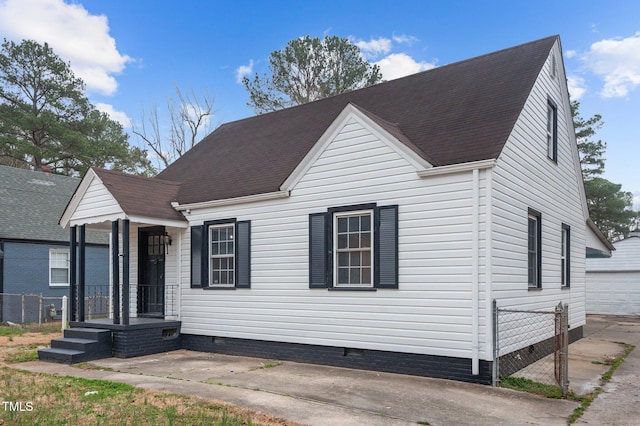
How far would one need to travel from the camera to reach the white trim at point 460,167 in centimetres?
784

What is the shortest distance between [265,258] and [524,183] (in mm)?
5143

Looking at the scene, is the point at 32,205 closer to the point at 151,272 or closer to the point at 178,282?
the point at 151,272

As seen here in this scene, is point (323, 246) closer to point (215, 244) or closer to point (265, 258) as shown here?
point (265, 258)

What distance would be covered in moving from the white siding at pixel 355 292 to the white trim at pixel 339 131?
92 mm

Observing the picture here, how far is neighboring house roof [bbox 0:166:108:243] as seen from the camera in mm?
19031

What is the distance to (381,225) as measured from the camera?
29.3ft

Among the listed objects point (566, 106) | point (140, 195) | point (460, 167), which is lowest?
point (140, 195)

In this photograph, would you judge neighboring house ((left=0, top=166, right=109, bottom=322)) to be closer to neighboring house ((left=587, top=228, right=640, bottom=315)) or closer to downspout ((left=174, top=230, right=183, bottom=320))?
downspout ((left=174, top=230, right=183, bottom=320))

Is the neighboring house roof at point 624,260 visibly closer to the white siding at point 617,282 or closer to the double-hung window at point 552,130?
the white siding at point 617,282

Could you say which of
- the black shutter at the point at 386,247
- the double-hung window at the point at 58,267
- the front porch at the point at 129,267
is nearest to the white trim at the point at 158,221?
the front porch at the point at 129,267

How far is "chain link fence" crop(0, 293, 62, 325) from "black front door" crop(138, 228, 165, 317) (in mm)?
6322

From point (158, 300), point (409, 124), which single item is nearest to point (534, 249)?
point (409, 124)

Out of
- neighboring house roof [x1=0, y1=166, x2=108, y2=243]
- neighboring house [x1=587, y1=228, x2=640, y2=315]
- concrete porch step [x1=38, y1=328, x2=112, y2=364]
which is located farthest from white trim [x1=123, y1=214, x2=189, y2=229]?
neighboring house [x1=587, y1=228, x2=640, y2=315]

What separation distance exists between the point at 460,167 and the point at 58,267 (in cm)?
1725
